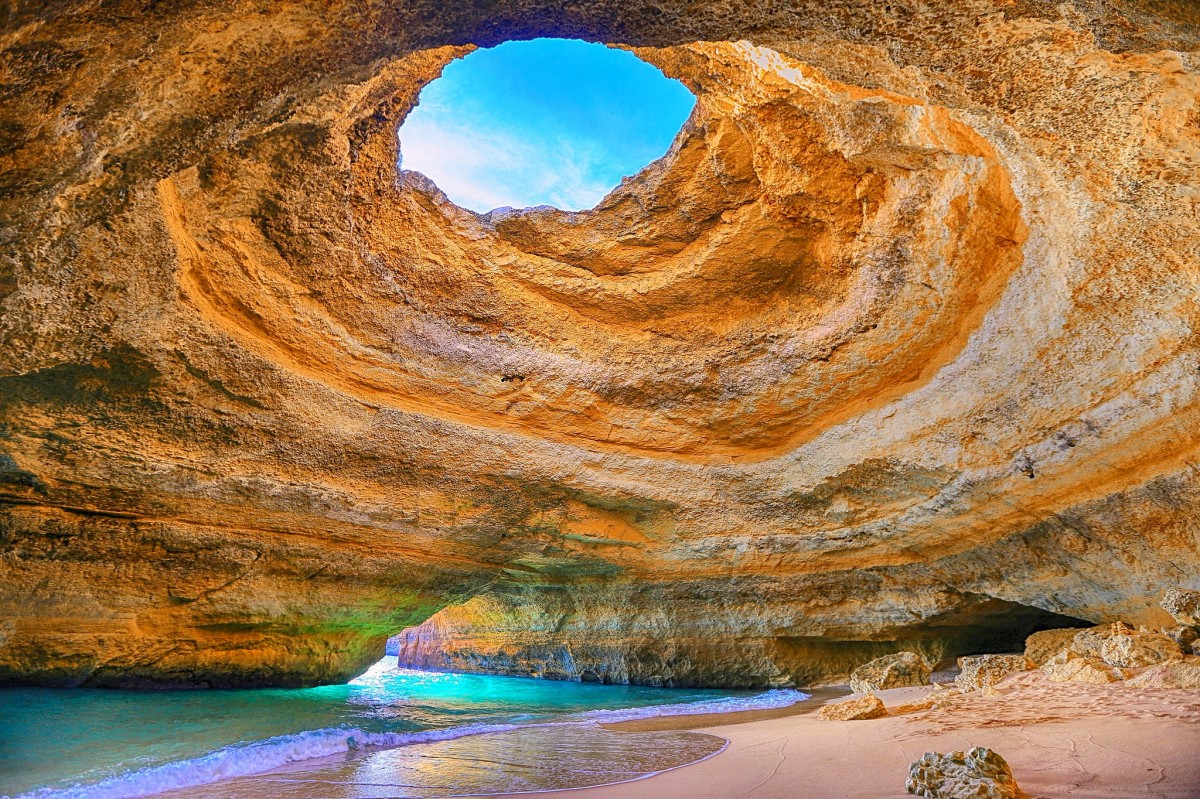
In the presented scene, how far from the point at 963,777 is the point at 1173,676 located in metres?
3.46

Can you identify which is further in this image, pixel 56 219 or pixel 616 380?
pixel 616 380

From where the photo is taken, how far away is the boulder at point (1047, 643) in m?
7.90

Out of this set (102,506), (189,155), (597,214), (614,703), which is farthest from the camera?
(614,703)

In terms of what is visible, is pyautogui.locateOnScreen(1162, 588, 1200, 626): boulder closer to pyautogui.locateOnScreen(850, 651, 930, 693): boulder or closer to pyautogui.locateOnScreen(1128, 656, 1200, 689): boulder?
pyautogui.locateOnScreen(1128, 656, 1200, 689): boulder

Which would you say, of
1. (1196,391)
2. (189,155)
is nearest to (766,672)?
(1196,391)

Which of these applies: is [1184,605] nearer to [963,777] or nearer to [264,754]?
[963,777]

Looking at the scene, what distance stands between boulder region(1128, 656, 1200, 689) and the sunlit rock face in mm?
2119

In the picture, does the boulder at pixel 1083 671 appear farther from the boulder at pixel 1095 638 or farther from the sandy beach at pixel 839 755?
the boulder at pixel 1095 638

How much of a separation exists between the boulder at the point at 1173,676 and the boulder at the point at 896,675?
3384 millimetres

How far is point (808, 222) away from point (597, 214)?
7.88ft

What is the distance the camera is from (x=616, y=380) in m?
8.23

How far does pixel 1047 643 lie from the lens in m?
8.12

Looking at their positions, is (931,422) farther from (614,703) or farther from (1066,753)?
(614,703)

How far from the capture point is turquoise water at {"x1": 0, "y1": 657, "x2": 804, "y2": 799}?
4.18 m
